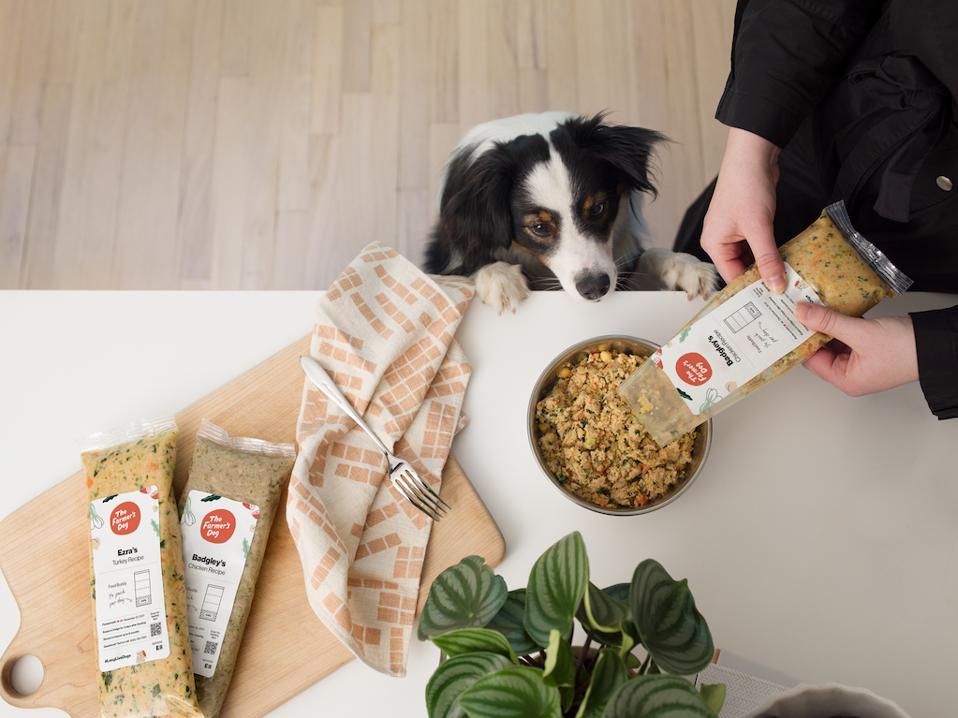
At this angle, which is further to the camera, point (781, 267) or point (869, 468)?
point (869, 468)

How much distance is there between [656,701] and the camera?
1.37 ft

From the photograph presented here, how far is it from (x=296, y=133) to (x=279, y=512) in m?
1.35

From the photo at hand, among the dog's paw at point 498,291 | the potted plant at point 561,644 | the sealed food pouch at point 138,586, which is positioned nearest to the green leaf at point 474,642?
the potted plant at point 561,644

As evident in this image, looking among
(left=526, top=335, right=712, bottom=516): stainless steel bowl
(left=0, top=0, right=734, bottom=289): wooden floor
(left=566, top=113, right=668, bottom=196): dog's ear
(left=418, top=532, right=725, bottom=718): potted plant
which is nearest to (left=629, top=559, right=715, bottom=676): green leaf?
(left=418, top=532, right=725, bottom=718): potted plant

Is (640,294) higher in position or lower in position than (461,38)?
lower

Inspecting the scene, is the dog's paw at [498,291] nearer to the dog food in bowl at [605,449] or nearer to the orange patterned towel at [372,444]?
the orange patterned towel at [372,444]

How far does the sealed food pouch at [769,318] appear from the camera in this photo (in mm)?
713

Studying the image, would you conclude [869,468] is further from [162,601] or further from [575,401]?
[162,601]

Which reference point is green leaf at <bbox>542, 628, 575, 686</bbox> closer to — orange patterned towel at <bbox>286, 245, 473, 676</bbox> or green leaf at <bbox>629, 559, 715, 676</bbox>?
green leaf at <bbox>629, 559, 715, 676</bbox>

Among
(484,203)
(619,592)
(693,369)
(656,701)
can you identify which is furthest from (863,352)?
(484,203)

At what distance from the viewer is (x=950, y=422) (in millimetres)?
856

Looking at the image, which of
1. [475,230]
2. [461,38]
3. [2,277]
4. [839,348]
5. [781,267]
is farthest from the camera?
[461,38]

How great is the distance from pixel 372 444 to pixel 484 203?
0.50 m

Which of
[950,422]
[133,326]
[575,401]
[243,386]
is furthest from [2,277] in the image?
[950,422]
